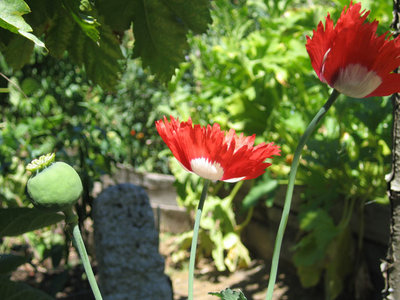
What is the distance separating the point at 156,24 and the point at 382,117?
105cm

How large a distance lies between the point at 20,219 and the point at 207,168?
1.19 feet

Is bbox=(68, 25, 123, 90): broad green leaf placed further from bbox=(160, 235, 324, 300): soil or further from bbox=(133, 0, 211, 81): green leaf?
bbox=(160, 235, 324, 300): soil

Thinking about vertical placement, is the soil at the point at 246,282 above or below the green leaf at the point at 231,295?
below

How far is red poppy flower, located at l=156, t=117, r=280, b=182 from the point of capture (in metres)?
0.52

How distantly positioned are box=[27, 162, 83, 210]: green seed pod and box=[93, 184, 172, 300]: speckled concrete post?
113 centimetres

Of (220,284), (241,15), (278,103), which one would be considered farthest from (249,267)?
(241,15)

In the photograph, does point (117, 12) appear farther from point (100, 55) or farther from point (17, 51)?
point (17, 51)

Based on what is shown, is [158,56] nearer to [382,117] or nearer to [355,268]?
[382,117]

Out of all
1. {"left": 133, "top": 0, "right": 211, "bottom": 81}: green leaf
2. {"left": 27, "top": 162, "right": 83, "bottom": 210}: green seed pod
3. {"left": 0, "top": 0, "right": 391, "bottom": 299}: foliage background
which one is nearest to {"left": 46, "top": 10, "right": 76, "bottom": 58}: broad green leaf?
{"left": 0, "top": 0, "right": 391, "bottom": 299}: foliage background

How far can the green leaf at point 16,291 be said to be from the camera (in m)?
0.69

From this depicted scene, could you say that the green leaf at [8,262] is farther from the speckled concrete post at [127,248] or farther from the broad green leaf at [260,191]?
the broad green leaf at [260,191]

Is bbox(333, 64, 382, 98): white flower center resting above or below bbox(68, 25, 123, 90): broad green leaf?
above

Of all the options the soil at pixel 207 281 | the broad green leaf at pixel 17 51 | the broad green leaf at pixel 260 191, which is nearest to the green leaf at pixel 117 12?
the broad green leaf at pixel 17 51

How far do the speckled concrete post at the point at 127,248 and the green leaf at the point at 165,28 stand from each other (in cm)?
86
